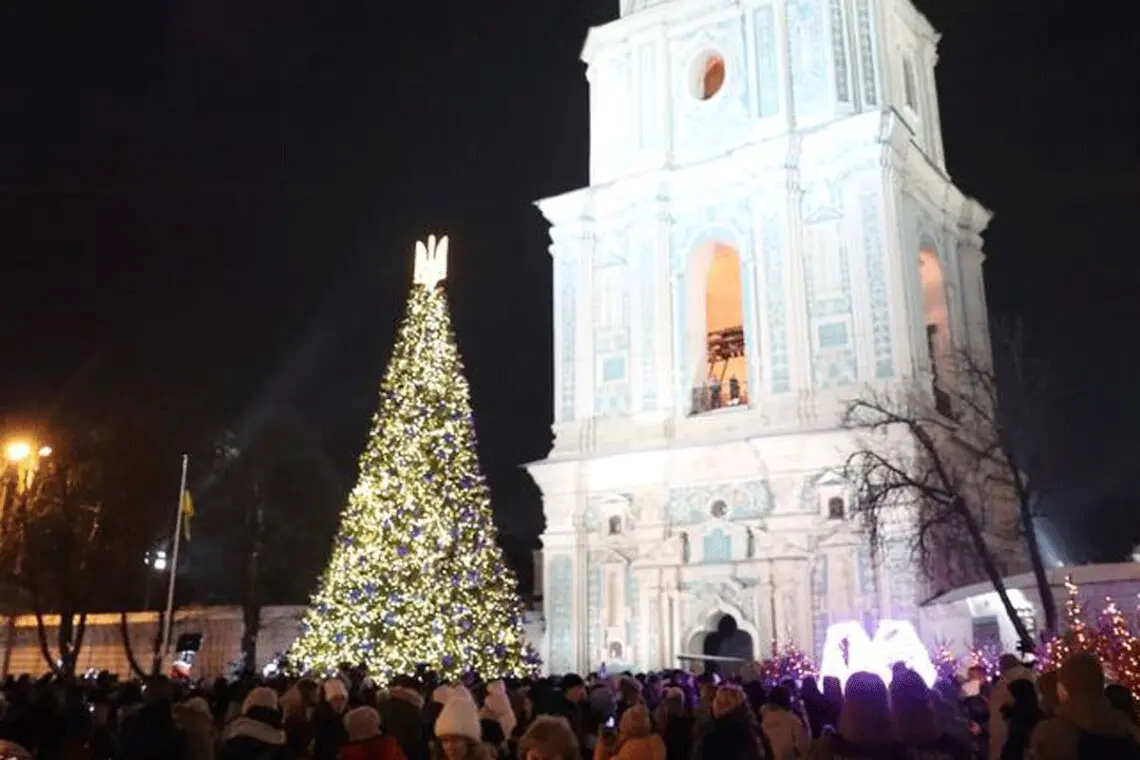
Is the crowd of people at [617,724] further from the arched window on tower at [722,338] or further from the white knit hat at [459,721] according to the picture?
Result: the arched window on tower at [722,338]

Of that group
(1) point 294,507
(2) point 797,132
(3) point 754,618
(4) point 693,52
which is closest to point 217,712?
(3) point 754,618

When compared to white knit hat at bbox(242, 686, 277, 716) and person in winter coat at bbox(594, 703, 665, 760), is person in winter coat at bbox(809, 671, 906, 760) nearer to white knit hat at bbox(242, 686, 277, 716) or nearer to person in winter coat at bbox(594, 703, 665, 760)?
person in winter coat at bbox(594, 703, 665, 760)

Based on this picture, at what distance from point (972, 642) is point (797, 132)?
13.9 meters

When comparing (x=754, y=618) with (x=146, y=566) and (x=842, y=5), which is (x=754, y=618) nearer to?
(x=842, y=5)

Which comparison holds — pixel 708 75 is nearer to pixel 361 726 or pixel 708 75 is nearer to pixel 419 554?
pixel 419 554

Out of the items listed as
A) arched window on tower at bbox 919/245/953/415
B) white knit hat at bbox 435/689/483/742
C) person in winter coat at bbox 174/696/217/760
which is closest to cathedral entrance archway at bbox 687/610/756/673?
arched window on tower at bbox 919/245/953/415

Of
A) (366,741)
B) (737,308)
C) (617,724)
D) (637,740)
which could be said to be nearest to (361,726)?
(366,741)

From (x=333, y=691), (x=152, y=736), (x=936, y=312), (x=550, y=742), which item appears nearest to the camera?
(x=550, y=742)

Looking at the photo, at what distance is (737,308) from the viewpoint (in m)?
33.2

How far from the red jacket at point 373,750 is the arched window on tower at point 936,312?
25674 millimetres

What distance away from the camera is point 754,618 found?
25594mm

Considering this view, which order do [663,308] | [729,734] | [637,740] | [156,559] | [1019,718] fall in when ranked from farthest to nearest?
[156,559] → [663,308] → [1019,718] → [729,734] → [637,740]

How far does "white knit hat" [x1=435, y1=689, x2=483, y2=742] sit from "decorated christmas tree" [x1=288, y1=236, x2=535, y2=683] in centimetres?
1416

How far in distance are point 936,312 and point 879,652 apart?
18.1m
